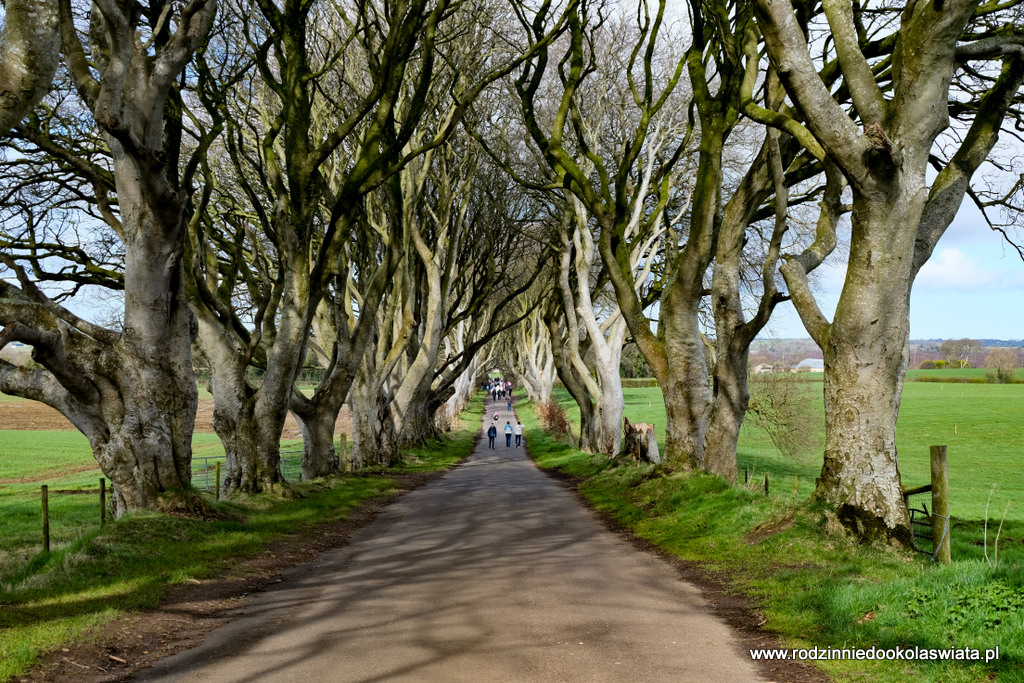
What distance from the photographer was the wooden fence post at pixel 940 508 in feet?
26.7

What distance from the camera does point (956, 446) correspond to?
148 ft

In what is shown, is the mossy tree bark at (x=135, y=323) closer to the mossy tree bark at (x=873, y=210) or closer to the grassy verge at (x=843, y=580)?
the grassy verge at (x=843, y=580)

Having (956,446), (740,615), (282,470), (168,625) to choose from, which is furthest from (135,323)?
(956,446)

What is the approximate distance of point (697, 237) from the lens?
46.7 feet

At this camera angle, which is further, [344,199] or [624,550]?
[344,199]

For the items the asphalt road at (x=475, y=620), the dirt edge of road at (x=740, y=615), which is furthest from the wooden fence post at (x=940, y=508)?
the asphalt road at (x=475, y=620)

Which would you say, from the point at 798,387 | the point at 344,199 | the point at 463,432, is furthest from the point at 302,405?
the point at 463,432

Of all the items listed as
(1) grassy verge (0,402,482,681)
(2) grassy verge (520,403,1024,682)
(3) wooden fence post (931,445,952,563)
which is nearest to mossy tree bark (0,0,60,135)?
(1) grassy verge (0,402,482,681)

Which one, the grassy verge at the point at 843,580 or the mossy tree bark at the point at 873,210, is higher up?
the mossy tree bark at the point at 873,210

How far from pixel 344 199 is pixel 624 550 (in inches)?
312

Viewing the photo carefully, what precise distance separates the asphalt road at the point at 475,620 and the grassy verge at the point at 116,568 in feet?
3.10

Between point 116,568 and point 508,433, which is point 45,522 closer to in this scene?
point 116,568

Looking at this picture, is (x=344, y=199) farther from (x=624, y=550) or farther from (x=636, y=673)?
(x=636, y=673)

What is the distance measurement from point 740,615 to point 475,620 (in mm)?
2371
